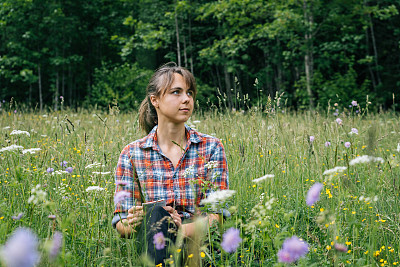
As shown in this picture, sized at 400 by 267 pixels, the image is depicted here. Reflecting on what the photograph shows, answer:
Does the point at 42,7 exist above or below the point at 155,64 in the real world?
above

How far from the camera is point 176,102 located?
241 centimetres

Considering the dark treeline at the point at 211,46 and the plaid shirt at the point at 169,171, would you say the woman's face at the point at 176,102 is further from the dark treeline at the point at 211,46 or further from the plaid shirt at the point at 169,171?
the dark treeline at the point at 211,46

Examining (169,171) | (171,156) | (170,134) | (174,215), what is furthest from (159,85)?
(174,215)

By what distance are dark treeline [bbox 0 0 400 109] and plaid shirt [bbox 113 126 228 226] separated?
8.45 meters

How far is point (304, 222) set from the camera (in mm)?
2438

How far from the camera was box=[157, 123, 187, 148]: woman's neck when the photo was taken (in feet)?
8.18

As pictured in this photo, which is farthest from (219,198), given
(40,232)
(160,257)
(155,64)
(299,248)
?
(155,64)

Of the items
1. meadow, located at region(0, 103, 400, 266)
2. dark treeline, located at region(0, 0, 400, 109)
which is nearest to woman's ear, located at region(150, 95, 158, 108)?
meadow, located at region(0, 103, 400, 266)

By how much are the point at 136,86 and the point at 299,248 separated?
12.8 m

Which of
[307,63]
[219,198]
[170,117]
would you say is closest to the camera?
[219,198]

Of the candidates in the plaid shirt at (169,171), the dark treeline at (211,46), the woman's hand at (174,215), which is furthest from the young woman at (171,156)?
the dark treeline at (211,46)

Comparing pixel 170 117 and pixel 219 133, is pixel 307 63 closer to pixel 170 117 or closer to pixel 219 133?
pixel 219 133

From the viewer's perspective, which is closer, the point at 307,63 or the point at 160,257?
the point at 160,257

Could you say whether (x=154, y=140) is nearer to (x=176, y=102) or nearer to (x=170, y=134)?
(x=170, y=134)
